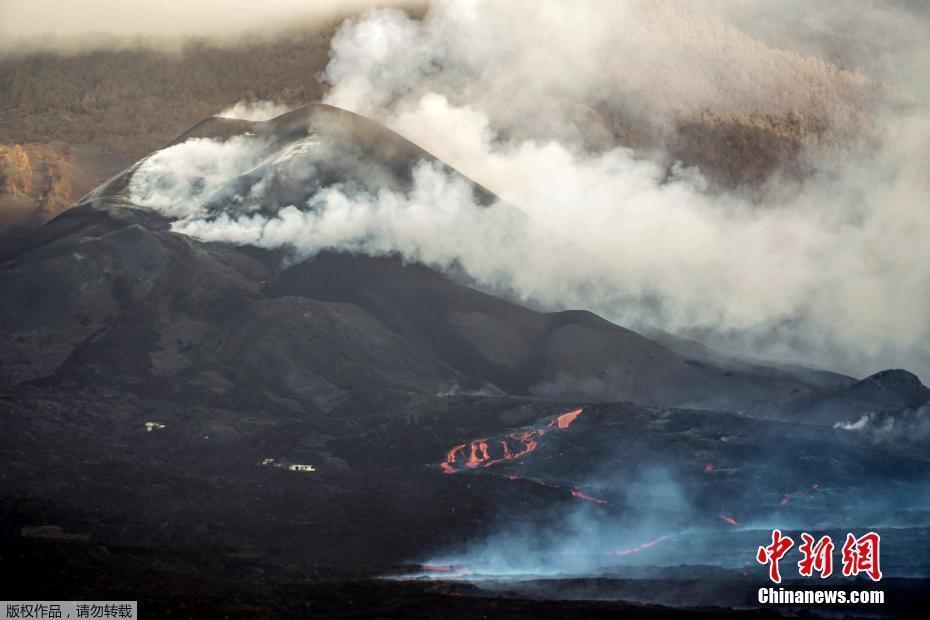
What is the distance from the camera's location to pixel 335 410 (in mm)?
72562

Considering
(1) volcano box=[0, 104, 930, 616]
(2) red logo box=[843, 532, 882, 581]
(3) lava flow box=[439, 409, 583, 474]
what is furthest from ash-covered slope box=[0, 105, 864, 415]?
(2) red logo box=[843, 532, 882, 581]

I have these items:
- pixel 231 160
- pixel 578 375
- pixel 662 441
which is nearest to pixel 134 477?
pixel 662 441

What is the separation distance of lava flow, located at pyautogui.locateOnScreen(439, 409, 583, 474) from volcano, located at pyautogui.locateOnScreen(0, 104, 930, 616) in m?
0.16

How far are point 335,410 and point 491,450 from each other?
475 inches

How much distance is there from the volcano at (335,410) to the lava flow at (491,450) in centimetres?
16

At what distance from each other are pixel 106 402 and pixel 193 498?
16.0 meters

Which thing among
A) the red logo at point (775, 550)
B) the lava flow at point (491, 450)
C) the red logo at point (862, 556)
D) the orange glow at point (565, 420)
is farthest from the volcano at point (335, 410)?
the red logo at point (862, 556)

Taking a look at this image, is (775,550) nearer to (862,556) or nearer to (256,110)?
(862,556)

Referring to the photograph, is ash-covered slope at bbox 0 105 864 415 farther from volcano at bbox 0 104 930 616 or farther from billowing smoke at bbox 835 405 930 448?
billowing smoke at bbox 835 405 930 448

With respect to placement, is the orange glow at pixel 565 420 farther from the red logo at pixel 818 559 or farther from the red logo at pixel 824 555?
the red logo at pixel 818 559

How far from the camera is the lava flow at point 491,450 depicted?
6312 centimetres

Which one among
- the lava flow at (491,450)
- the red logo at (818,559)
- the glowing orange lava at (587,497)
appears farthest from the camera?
the lava flow at (491,450)

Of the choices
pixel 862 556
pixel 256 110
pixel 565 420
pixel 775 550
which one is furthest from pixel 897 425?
pixel 256 110

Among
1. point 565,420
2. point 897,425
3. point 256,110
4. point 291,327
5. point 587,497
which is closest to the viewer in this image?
point 587,497
